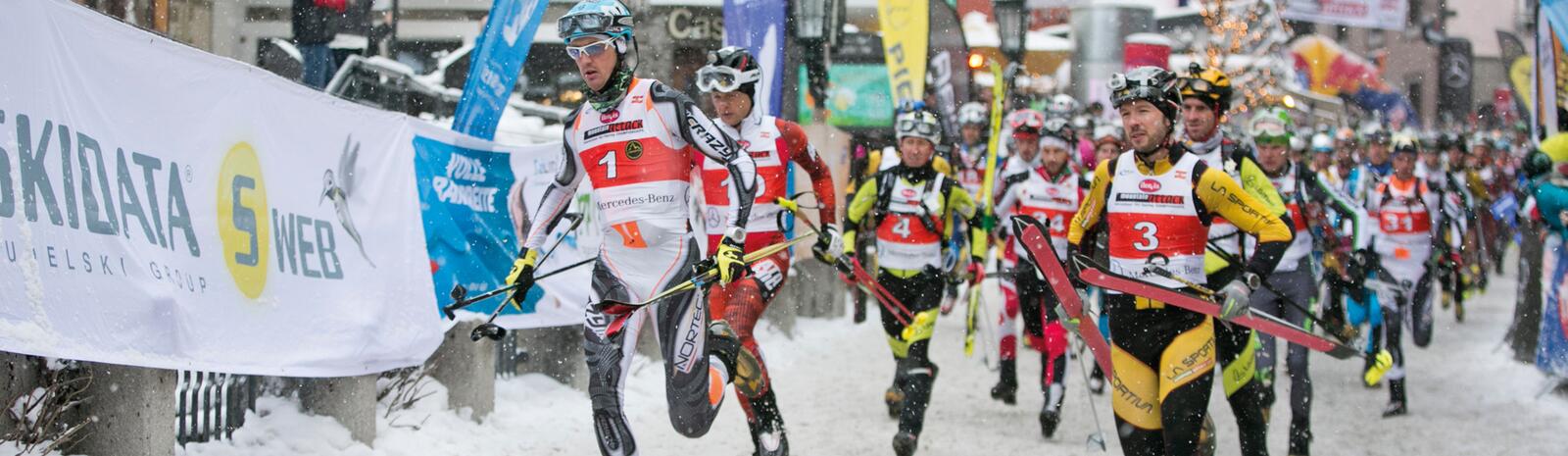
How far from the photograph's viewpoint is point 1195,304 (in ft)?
20.0

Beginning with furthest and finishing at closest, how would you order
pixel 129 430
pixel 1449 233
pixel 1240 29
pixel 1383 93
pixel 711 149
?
pixel 1383 93
pixel 1240 29
pixel 1449 233
pixel 711 149
pixel 129 430

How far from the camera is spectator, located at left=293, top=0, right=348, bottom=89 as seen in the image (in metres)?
11.5

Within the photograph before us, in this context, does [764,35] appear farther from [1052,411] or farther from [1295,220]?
[1295,220]

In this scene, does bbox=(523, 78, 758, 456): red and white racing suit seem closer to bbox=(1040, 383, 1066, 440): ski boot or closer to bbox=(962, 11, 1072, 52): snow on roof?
bbox=(1040, 383, 1066, 440): ski boot

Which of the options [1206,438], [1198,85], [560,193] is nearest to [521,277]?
[560,193]

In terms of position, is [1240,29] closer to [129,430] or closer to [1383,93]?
[1383,93]

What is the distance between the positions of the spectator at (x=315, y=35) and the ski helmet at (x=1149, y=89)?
23.8ft

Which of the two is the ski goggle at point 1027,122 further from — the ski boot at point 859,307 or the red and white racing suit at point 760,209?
the red and white racing suit at point 760,209

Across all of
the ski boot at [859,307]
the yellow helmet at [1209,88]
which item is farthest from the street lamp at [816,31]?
the yellow helmet at [1209,88]

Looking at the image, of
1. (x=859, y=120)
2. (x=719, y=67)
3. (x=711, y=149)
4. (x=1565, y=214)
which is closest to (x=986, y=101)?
(x=859, y=120)

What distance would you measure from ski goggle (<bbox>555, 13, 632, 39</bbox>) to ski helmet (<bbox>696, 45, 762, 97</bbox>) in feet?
6.53

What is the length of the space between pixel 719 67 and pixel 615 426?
8.61 ft

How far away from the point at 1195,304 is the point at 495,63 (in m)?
4.68

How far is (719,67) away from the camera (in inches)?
316
